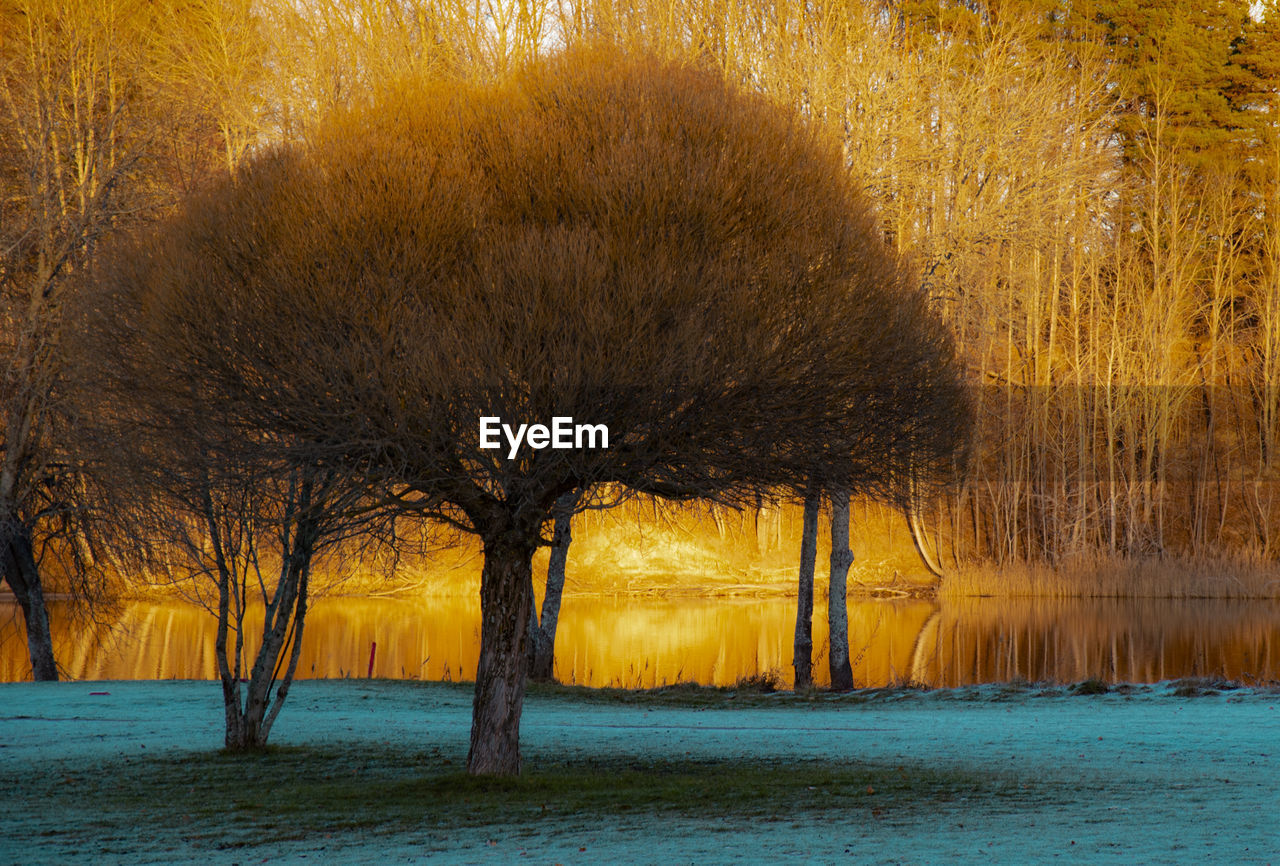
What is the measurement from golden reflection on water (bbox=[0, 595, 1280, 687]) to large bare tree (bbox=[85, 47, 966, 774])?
1158cm

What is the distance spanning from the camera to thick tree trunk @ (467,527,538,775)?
1011 centimetres

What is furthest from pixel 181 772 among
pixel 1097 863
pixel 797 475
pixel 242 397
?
pixel 1097 863

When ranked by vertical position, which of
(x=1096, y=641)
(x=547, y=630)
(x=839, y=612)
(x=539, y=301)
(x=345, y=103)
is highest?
(x=345, y=103)

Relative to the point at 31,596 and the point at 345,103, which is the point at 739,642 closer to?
the point at 31,596

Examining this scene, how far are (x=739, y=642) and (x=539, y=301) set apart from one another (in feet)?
66.4

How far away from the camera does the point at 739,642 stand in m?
27.8

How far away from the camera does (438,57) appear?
17172 millimetres

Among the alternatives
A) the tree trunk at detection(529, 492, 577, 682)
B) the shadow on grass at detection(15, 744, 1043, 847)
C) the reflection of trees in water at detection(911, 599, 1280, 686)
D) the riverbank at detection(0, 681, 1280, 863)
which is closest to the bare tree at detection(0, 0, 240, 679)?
the riverbank at detection(0, 681, 1280, 863)

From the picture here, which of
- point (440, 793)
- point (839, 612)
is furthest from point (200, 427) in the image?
point (839, 612)

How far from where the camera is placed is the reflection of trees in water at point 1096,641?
22297 mm

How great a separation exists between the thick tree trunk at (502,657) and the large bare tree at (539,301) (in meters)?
0.02

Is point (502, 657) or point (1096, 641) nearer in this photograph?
point (502, 657)

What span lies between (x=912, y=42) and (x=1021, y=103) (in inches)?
207

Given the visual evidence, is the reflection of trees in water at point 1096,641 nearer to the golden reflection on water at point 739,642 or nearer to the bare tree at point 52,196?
the golden reflection on water at point 739,642
